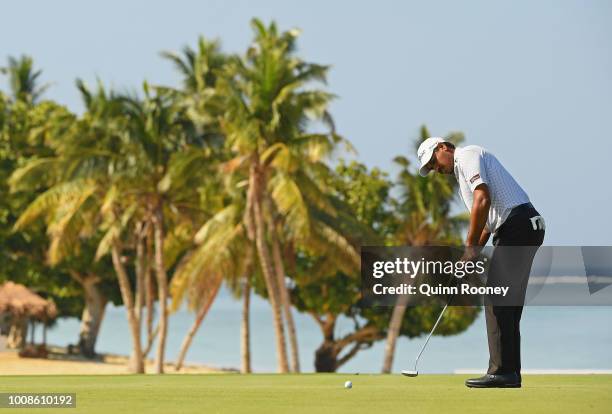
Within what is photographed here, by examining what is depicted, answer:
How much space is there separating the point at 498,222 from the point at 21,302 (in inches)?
1733

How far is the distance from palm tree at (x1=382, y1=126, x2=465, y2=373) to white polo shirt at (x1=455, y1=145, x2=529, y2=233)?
3642 centimetres

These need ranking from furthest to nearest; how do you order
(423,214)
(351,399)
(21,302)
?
A: (21,302) < (423,214) < (351,399)

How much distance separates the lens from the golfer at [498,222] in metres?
8.17

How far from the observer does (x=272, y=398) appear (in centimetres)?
Result: 848

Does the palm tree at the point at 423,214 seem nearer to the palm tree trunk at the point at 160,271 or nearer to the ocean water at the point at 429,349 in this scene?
the palm tree trunk at the point at 160,271

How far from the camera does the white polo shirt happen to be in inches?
323

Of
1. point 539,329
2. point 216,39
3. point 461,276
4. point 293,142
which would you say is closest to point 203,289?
point 293,142

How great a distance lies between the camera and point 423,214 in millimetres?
46406

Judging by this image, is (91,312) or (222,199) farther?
(91,312)

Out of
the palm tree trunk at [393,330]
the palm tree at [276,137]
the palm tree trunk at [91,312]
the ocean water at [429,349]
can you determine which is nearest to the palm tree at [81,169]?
the palm tree at [276,137]

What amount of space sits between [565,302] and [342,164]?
36350 millimetres

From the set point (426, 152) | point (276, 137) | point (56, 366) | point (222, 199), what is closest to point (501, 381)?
point (426, 152)

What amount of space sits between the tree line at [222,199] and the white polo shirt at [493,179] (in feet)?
80.2

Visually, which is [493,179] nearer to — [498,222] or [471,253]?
[498,222]
